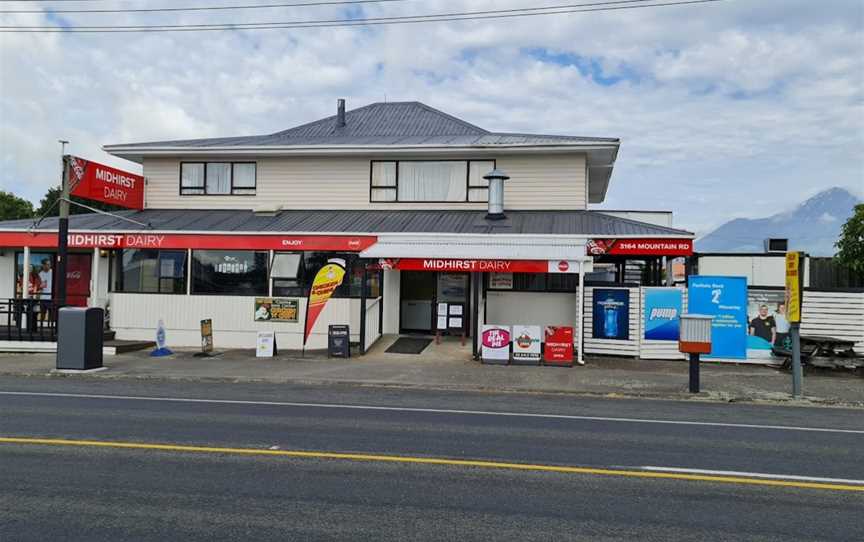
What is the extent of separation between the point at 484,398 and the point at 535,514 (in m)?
6.48

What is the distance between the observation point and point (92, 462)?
692cm

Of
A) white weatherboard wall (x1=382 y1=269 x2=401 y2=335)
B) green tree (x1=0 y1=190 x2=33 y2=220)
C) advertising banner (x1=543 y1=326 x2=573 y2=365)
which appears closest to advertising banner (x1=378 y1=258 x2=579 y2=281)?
advertising banner (x1=543 y1=326 x2=573 y2=365)

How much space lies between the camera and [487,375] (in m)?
14.4

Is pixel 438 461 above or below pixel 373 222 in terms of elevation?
below

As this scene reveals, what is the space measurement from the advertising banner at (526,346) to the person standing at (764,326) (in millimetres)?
5681

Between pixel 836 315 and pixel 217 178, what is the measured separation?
1945cm

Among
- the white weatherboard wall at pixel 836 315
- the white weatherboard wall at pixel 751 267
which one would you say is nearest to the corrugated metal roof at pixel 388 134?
the white weatherboard wall at pixel 836 315

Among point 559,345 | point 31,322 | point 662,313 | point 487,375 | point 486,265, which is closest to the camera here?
point 487,375

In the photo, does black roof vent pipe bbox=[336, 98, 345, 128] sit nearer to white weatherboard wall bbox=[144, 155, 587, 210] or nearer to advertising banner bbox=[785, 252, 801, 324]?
white weatherboard wall bbox=[144, 155, 587, 210]

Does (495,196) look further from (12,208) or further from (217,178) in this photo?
(12,208)

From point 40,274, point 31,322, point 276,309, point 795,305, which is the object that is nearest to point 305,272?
point 276,309

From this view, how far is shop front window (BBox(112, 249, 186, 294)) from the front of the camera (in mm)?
19641

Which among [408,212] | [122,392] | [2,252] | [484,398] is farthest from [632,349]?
[2,252]

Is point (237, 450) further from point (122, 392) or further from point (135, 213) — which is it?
point (135, 213)
